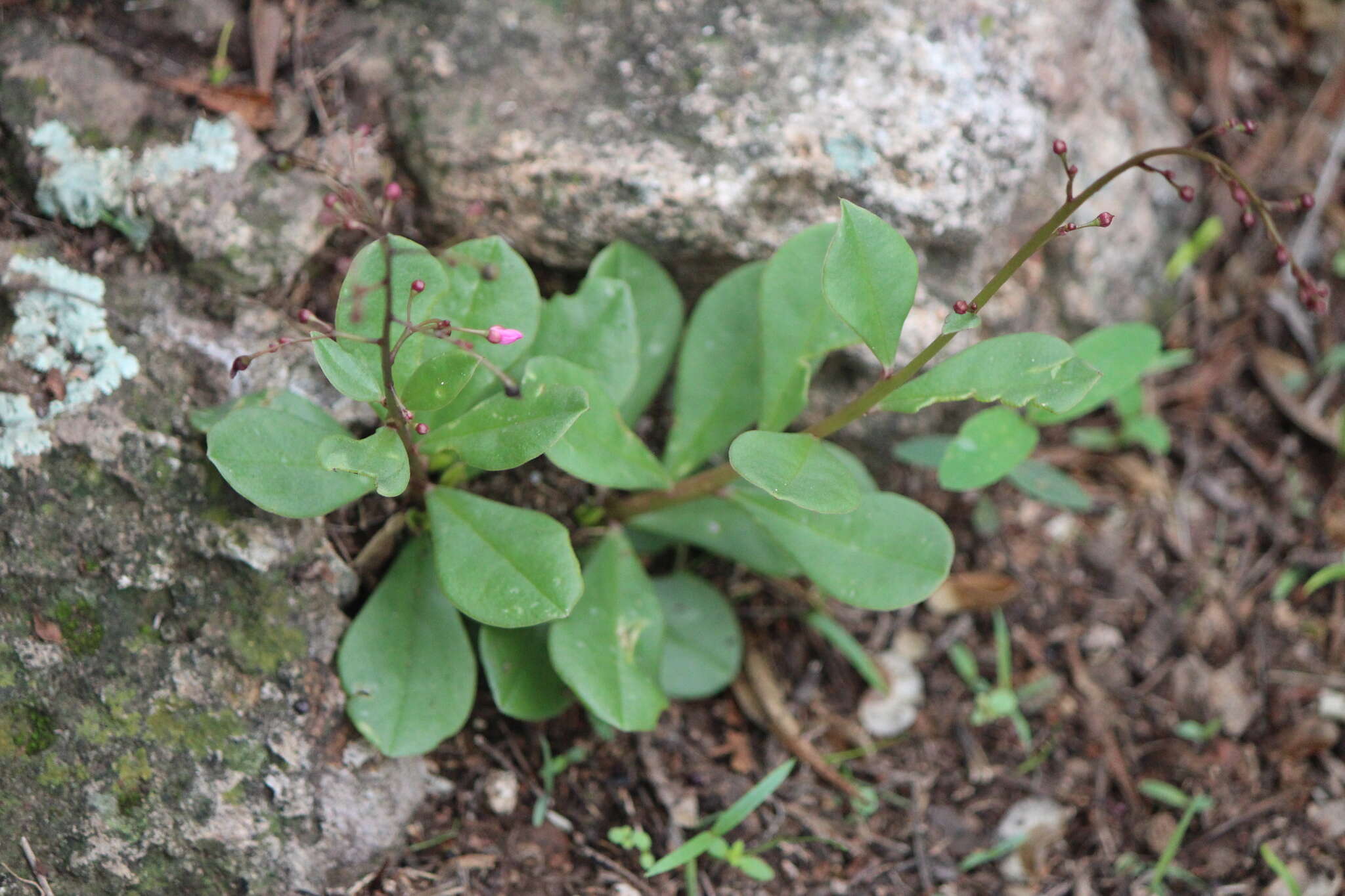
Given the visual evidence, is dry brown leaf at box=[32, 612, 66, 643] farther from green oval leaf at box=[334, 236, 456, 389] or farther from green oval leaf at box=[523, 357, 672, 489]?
green oval leaf at box=[523, 357, 672, 489]

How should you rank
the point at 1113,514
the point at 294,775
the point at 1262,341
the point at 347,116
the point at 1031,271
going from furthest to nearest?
the point at 1262,341 → the point at 1113,514 → the point at 1031,271 → the point at 347,116 → the point at 294,775

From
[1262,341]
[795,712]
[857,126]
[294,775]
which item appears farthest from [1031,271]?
[294,775]

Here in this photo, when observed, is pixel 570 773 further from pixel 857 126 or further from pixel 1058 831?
pixel 857 126

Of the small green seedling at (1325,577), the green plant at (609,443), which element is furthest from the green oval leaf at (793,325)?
the small green seedling at (1325,577)

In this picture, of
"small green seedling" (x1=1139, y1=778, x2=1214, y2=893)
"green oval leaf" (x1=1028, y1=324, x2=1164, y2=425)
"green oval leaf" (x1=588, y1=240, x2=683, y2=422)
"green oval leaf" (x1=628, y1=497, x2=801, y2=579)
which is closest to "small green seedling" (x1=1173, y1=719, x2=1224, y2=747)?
"small green seedling" (x1=1139, y1=778, x2=1214, y2=893)

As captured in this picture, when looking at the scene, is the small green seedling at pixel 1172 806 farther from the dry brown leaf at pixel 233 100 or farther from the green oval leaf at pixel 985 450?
the dry brown leaf at pixel 233 100

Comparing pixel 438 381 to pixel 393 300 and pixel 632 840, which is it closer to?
pixel 393 300
